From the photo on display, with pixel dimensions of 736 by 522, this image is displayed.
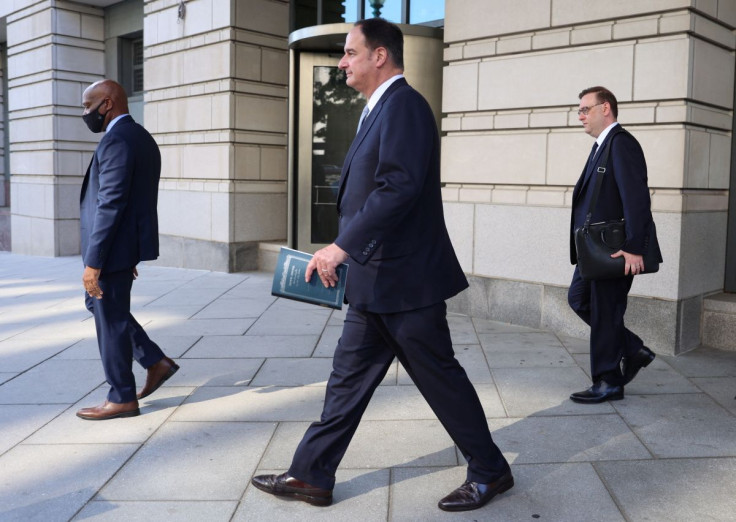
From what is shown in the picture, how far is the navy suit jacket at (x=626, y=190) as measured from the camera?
13.8 feet

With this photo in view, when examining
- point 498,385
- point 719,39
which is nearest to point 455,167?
point 719,39

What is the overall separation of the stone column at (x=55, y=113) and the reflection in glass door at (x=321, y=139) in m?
6.39

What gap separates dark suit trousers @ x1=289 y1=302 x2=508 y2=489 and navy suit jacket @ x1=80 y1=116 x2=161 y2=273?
1.69m

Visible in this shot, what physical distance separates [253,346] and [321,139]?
189 inches

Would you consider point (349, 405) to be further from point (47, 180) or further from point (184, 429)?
point (47, 180)

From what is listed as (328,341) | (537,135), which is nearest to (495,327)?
(328,341)

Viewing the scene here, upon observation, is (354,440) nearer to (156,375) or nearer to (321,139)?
(156,375)

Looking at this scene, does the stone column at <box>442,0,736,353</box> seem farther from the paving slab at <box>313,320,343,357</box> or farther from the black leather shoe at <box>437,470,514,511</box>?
the black leather shoe at <box>437,470,514,511</box>

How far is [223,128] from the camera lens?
10.8 m

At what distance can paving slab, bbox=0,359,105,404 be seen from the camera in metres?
4.80

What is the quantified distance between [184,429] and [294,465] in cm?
120

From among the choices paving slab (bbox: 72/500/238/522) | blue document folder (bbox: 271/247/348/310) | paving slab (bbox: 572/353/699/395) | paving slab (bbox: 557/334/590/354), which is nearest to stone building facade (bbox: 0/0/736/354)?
paving slab (bbox: 557/334/590/354)

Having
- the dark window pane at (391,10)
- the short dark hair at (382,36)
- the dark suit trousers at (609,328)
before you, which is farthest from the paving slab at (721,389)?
the dark window pane at (391,10)

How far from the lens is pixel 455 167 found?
292 inches
